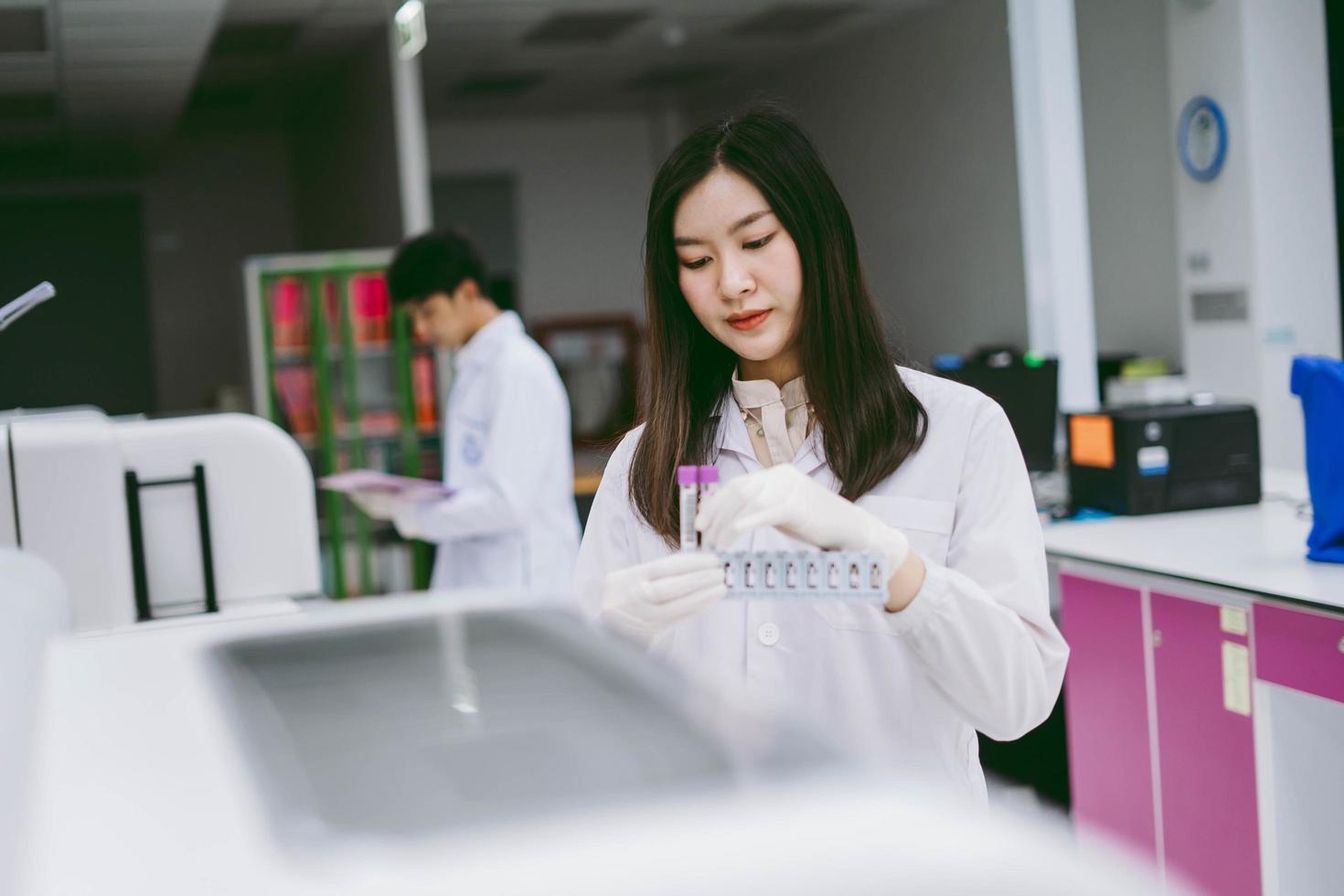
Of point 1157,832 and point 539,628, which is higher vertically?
point 539,628

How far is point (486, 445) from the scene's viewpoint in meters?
3.37

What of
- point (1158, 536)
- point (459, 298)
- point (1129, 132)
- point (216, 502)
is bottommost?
point (1158, 536)

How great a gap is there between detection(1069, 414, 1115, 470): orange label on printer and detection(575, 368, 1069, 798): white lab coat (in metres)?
2.50

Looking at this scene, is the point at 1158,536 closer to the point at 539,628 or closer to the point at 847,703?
the point at 847,703

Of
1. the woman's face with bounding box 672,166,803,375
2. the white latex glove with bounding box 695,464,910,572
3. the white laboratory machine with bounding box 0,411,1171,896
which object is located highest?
the woman's face with bounding box 672,166,803,375

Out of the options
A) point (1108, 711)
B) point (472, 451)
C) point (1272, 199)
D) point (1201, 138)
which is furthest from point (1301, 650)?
point (1201, 138)

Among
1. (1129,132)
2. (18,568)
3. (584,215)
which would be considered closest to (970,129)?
(1129,132)

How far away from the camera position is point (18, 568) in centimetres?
142

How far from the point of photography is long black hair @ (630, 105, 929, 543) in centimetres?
136

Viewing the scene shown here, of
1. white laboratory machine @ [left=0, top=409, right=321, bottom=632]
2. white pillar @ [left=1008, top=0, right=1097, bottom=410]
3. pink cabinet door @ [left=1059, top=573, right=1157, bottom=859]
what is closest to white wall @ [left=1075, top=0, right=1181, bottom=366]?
white pillar @ [left=1008, top=0, right=1097, bottom=410]

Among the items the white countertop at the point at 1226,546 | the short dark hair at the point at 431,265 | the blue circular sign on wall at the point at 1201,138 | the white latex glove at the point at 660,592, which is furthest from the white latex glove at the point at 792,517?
the blue circular sign on wall at the point at 1201,138

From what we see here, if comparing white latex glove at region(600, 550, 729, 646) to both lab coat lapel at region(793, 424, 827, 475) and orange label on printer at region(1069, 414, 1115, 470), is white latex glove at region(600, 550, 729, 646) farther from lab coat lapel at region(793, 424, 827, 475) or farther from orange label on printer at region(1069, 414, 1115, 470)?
orange label on printer at region(1069, 414, 1115, 470)

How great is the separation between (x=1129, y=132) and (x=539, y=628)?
7173mm

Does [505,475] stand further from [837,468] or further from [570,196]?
[570,196]
